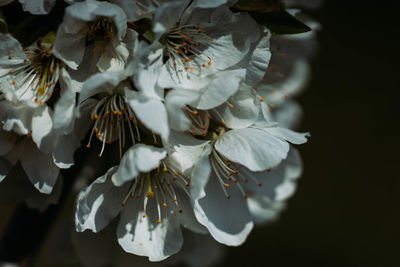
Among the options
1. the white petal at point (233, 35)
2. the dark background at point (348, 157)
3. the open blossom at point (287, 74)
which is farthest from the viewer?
the dark background at point (348, 157)

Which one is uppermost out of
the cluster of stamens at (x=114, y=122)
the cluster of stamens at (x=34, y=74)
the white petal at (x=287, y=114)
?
the cluster of stamens at (x=34, y=74)

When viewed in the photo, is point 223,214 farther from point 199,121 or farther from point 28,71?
point 28,71

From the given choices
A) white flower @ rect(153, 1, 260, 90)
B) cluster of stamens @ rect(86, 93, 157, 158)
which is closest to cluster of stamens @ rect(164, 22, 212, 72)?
white flower @ rect(153, 1, 260, 90)

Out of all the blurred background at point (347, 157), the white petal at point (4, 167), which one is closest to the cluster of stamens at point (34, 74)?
the white petal at point (4, 167)

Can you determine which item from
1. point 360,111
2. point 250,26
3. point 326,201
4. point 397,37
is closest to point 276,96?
point 250,26

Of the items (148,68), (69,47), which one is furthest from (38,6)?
(148,68)

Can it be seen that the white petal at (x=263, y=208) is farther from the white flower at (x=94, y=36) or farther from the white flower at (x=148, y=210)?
the white flower at (x=94, y=36)

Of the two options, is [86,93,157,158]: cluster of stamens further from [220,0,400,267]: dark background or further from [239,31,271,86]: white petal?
[220,0,400,267]: dark background
